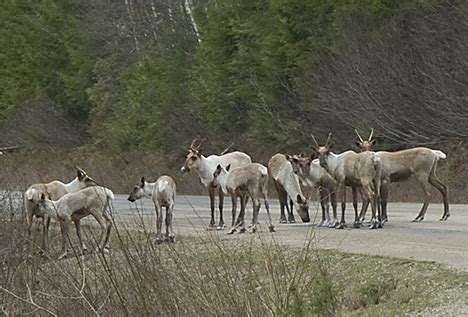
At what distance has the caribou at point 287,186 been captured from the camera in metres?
24.1

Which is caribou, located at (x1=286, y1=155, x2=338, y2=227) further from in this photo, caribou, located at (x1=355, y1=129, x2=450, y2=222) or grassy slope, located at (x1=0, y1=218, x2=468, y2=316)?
grassy slope, located at (x1=0, y1=218, x2=468, y2=316)

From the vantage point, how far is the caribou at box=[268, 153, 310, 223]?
949 inches

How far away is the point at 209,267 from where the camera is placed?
1162 centimetres

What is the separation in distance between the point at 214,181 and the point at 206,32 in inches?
1294

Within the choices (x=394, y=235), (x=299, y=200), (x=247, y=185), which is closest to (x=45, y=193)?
(x=247, y=185)

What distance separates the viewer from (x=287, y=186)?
2455 cm

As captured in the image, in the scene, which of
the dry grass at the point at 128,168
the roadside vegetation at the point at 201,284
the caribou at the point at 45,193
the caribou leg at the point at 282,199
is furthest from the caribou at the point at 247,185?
the roadside vegetation at the point at 201,284

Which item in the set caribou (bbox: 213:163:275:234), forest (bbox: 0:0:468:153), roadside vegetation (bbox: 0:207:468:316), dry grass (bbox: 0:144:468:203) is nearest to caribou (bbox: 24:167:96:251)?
dry grass (bbox: 0:144:468:203)

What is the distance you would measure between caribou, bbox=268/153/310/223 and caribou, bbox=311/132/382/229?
55.2 inches

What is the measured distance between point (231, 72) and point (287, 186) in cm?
2901

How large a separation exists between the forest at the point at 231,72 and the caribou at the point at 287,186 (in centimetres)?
1638

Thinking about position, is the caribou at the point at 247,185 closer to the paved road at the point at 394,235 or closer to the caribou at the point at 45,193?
the paved road at the point at 394,235

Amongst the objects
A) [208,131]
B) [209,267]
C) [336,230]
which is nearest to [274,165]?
[336,230]

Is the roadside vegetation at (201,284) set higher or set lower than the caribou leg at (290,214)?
lower
